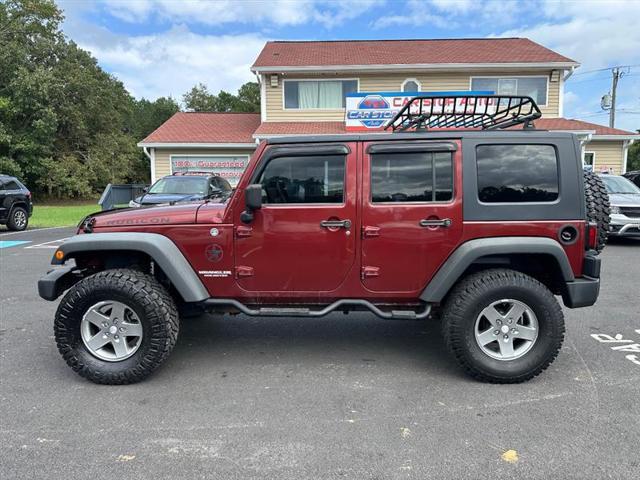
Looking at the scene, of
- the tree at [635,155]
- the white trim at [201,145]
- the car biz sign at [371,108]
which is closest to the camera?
the car biz sign at [371,108]

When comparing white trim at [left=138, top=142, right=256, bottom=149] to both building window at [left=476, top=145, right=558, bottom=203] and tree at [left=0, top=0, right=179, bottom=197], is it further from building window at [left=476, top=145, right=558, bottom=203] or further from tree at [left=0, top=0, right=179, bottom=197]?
building window at [left=476, top=145, right=558, bottom=203]

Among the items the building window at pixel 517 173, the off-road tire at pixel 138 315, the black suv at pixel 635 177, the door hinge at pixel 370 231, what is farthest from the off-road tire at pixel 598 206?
the black suv at pixel 635 177

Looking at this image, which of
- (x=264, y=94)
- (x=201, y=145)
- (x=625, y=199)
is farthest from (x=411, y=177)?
(x=264, y=94)

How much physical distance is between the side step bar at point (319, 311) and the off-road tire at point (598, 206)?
1491 mm

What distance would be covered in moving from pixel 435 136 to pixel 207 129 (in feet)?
58.6

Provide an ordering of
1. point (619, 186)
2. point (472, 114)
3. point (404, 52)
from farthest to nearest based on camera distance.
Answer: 1. point (404, 52)
2. point (619, 186)
3. point (472, 114)

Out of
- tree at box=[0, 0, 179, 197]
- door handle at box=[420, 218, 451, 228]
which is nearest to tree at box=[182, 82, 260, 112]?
tree at box=[0, 0, 179, 197]

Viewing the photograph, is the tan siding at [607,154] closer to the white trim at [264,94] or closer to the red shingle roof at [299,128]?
the red shingle roof at [299,128]

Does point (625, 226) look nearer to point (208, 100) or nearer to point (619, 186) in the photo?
point (619, 186)

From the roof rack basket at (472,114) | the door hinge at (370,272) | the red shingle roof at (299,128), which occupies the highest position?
the red shingle roof at (299,128)

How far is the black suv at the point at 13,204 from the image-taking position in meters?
12.9

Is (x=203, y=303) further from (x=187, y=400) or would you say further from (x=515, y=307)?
(x=515, y=307)

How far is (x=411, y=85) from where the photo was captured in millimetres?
18422

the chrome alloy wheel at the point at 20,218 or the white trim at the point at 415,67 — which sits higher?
the white trim at the point at 415,67
